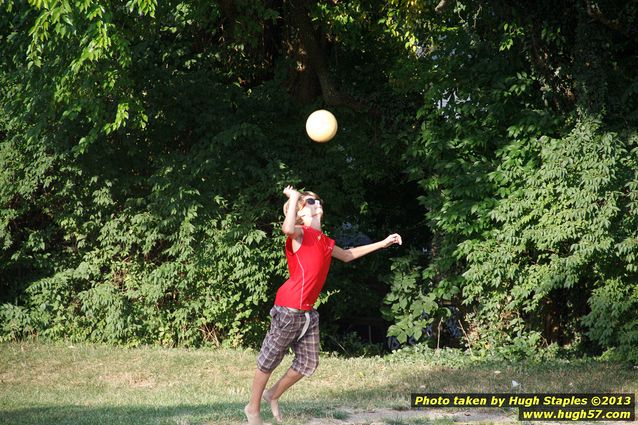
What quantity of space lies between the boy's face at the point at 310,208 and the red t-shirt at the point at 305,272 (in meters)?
0.12

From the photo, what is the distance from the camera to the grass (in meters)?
7.66

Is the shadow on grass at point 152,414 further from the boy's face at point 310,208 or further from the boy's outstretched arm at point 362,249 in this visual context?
the boy's face at point 310,208

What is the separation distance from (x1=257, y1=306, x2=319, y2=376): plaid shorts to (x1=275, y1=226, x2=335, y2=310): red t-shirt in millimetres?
85

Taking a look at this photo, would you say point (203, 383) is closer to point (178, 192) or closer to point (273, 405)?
point (178, 192)

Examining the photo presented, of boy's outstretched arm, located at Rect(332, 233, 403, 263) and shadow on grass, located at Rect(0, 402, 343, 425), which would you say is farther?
shadow on grass, located at Rect(0, 402, 343, 425)

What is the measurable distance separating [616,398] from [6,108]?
803cm

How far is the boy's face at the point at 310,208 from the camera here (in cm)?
651

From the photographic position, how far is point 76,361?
1134cm

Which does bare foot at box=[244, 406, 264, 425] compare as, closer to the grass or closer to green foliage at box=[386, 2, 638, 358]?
the grass

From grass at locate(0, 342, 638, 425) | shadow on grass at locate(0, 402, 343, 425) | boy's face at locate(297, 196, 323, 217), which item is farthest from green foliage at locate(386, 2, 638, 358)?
boy's face at locate(297, 196, 323, 217)

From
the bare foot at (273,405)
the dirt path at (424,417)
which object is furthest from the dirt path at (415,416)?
the bare foot at (273,405)

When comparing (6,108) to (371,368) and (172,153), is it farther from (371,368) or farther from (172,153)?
(371,368)

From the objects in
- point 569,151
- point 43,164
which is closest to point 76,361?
point 43,164

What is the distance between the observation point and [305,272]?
20.7 ft
